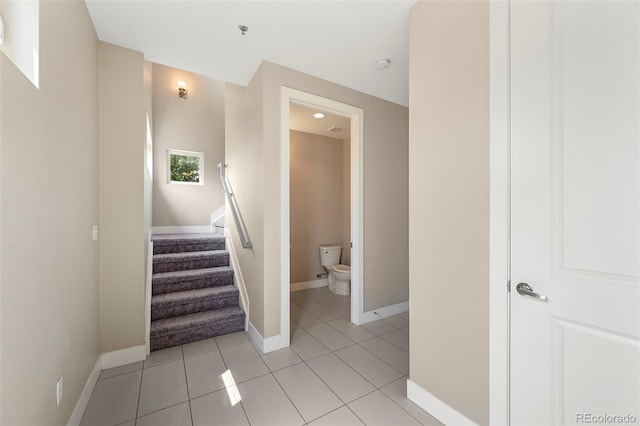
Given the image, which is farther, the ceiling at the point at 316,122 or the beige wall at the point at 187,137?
the beige wall at the point at 187,137

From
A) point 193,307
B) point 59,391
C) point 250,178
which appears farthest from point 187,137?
point 59,391

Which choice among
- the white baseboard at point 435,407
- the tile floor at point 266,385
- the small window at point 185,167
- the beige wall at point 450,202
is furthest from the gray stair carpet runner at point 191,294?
the beige wall at point 450,202

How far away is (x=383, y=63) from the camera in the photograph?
221 cm

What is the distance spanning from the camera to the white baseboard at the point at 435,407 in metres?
1.37

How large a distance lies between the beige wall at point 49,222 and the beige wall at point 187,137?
101 inches

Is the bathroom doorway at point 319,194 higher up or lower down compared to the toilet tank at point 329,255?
higher up

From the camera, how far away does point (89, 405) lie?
5.19 ft

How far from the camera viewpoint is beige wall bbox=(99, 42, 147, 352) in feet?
6.41

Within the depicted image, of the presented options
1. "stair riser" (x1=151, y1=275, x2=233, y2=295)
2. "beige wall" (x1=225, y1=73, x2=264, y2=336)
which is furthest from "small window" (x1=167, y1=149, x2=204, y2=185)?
"stair riser" (x1=151, y1=275, x2=233, y2=295)

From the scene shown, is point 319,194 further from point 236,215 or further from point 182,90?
point 182,90
